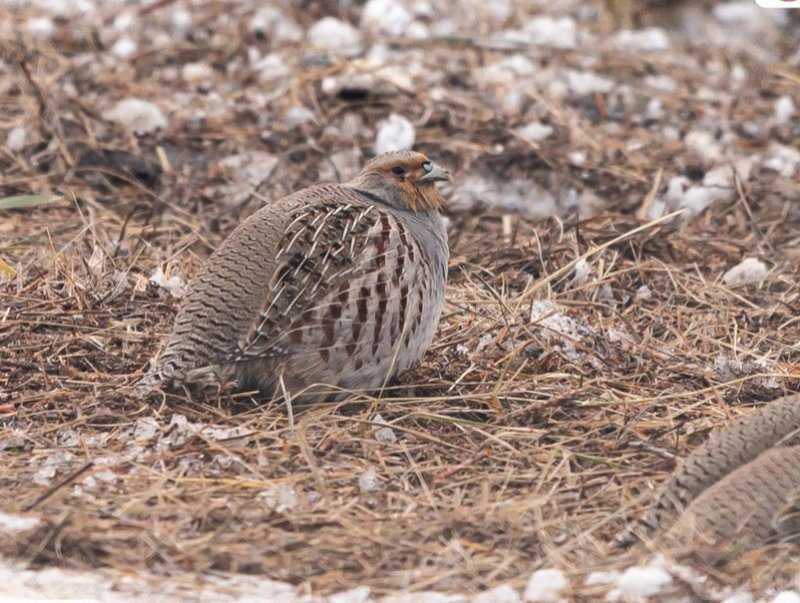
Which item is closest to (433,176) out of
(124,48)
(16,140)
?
(16,140)

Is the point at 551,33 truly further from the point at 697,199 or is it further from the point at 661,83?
the point at 697,199

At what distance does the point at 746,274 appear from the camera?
6477 mm

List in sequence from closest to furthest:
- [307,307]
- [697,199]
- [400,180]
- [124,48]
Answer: [307,307] → [400,180] → [697,199] → [124,48]

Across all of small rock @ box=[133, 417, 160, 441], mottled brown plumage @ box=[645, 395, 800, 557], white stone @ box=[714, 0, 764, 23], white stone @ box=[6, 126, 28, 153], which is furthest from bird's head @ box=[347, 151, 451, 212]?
white stone @ box=[714, 0, 764, 23]

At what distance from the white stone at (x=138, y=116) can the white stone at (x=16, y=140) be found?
53cm

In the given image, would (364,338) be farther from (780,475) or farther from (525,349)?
(780,475)

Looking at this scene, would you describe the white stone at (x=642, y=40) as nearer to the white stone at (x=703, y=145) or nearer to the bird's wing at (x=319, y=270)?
the white stone at (x=703, y=145)

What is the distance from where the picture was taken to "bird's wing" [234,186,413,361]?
472 centimetres

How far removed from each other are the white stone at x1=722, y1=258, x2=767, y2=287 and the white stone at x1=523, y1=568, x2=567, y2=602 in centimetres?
323

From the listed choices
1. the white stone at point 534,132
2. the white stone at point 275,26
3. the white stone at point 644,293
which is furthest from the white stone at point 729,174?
the white stone at point 275,26

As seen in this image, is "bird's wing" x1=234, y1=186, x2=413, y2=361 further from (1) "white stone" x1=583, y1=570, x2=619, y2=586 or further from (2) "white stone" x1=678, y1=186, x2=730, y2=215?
(2) "white stone" x1=678, y1=186, x2=730, y2=215

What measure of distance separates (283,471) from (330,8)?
6291 mm

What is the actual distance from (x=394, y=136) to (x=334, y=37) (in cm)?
184

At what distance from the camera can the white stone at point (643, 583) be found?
345 cm
